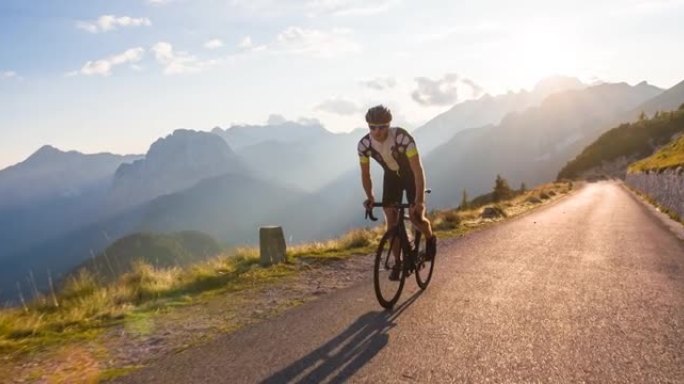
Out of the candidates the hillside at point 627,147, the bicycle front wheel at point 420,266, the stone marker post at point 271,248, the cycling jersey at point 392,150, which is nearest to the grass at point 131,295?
the stone marker post at point 271,248

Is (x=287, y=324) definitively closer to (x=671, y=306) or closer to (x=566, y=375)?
(x=566, y=375)

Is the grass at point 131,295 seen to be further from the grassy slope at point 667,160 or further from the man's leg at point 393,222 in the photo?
the grassy slope at point 667,160

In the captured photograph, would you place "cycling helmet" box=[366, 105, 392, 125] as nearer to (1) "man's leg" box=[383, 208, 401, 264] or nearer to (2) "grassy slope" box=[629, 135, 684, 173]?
(1) "man's leg" box=[383, 208, 401, 264]

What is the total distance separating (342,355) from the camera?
5508 millimetres

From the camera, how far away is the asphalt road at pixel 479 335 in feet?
16.3

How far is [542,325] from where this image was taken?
6.29 meters

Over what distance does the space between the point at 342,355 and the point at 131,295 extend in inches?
193

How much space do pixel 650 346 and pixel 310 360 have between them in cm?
355

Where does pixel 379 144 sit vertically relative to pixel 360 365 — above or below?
above

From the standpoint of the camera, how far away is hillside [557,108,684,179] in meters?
130

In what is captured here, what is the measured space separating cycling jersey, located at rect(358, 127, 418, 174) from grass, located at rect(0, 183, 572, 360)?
3801 millimetres

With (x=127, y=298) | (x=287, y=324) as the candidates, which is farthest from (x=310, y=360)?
(x=127, y=298)

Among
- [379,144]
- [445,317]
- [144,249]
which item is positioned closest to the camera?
[445,317]

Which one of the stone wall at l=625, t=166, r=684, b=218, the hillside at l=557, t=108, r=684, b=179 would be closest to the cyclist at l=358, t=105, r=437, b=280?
the stone wall at l=625, t=166, r=684, b=218
